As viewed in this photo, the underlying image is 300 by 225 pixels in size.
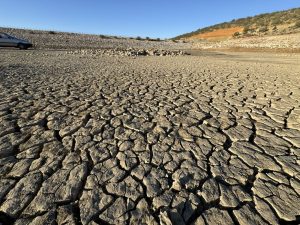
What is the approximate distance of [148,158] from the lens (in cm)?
255

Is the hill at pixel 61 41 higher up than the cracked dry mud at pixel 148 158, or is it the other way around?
the cracked dry mud at pixel 148 158

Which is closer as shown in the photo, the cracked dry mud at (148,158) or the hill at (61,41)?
the cracked dry mud at (148,158)

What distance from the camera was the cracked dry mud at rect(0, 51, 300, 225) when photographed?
6.08 feet

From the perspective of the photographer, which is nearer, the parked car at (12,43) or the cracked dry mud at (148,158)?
the cracked dry mud at (148,158)

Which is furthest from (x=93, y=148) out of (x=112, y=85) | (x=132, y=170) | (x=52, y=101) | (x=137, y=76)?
(x=137, y=76)

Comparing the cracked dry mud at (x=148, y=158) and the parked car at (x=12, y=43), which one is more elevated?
the cracked dry mud at (x=148, y=158)

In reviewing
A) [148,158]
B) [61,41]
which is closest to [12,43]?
[61,41]

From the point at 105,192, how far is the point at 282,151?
2074 millimetres

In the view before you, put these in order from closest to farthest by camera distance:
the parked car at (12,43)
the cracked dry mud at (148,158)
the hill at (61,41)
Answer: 1. the cracked dry mud at (148,158)
2. the parked car at (12,43)
3. the hill at (61,41)

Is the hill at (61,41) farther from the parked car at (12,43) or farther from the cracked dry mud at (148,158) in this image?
the cracked dry mud at (148,158)

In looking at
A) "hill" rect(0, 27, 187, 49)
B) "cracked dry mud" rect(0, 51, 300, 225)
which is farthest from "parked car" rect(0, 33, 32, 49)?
"cracked dry mud" rect(0, 51, 300, 225)

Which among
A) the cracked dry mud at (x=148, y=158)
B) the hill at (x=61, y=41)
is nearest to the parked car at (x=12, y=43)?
the hill at (x=61, y=41)

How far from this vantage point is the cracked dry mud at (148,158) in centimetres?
185

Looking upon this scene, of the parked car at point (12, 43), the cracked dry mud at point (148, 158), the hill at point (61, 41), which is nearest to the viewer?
the cracked dry mud at point (148, 158)
